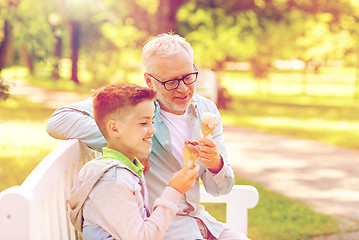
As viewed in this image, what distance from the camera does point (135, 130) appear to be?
1964mm

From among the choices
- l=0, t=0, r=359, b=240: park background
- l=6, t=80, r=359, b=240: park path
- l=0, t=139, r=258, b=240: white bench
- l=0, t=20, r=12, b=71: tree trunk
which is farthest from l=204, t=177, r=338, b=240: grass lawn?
l=0, t=20, r=12, b=71: tree trunk

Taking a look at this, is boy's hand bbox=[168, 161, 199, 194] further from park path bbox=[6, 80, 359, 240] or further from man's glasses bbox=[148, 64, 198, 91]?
park path bbox=[6, 80, 359, 240]

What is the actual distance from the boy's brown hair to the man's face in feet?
1.87

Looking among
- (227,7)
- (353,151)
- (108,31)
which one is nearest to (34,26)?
(353,151)

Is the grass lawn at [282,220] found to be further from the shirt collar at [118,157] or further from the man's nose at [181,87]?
the shirt collar at [118,157]

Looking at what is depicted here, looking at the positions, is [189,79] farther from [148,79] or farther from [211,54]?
[211,54]

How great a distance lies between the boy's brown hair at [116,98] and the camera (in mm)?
1944

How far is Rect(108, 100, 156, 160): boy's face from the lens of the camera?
195cm

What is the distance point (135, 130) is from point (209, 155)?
1.61 feet

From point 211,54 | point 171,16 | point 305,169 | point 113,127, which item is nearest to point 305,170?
point 305,169

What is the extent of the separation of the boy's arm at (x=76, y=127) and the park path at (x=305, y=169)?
279 cm

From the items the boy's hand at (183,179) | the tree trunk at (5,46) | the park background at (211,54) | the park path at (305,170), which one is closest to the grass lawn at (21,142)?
the park background at (211,54)

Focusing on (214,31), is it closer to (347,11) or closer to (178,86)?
(347,11)

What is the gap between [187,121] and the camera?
2.72 metres
